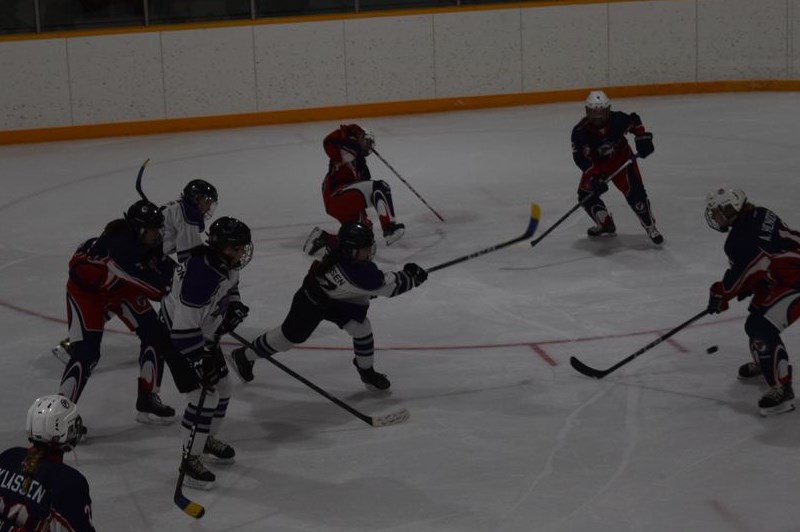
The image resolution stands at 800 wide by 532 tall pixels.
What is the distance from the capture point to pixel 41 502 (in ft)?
11.9

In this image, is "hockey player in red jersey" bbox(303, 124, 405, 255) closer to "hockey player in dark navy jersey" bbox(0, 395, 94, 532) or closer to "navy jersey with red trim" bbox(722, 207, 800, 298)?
"navy jersey with red trim" bbox(722, 207, 800, 298)

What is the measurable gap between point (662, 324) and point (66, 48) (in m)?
7.44

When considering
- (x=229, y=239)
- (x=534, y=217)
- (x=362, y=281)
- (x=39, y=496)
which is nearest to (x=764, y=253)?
(x=534, y=217)

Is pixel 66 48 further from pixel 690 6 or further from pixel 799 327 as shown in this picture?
pixel 799 327

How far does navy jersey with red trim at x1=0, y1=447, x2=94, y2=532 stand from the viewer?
3.62 m

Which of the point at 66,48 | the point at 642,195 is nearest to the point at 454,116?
the point at 66,48

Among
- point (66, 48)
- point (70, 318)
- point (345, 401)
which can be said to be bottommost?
point (345, 401)

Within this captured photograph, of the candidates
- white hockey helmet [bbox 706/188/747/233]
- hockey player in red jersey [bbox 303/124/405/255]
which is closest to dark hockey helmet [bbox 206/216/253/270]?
white hockey helmet [bbox 706/188/747/233]

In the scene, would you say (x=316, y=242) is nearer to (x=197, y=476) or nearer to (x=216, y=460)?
(x=216, y=460)

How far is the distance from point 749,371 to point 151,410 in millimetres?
2613

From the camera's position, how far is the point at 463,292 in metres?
7.62

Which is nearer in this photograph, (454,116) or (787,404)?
(787,404)

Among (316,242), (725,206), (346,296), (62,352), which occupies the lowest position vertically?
(62,352)

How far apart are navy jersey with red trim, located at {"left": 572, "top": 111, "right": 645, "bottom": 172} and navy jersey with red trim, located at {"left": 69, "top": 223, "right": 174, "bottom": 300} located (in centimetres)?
372
